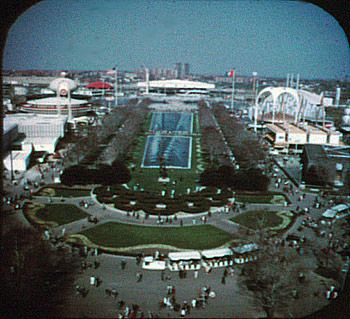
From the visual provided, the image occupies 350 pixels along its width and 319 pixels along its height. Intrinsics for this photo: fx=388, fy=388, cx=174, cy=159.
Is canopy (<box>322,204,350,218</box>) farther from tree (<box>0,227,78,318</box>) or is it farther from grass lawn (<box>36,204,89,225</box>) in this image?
tree (<box>0,227,78,318</box>)

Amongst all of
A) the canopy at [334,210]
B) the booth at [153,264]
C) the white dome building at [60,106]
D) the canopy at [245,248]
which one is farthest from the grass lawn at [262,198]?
the white dome building at [60,106]

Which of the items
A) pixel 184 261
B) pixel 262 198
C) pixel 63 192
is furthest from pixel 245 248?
pixel 63 192

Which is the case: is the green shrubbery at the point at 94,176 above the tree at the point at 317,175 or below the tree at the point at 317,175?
below

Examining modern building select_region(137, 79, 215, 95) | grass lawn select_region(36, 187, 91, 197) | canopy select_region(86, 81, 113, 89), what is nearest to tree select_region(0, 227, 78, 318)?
grass lawn select_region(36, 187, 91, 197)

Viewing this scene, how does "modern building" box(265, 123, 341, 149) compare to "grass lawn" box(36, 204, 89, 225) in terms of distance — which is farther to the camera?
"modern building" box(265, 123, 341, 149)

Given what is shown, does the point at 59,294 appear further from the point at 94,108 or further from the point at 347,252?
the point at 94,108

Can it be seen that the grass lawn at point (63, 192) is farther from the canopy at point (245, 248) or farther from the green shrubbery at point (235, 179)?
the canopy at point (245, 248)
